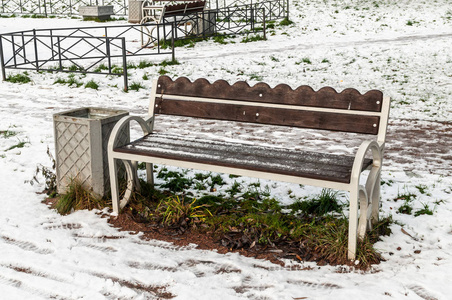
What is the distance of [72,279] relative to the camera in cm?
351

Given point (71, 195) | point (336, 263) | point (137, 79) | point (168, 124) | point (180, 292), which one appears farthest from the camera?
point (137, 79)

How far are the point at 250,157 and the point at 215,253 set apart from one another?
725 mm

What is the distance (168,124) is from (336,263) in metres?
4.62

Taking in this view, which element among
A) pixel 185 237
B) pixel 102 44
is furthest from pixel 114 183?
pixel 102 44

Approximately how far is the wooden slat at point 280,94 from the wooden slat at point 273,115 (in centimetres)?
7

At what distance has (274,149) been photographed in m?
4.35

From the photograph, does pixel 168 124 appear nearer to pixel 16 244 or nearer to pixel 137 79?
pixel 137 79

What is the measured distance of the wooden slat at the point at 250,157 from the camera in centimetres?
374

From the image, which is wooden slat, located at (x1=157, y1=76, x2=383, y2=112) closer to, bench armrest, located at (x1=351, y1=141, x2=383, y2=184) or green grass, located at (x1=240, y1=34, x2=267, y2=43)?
bench armrest, located at (x1=351, y1=141, x2=383, y2=184)

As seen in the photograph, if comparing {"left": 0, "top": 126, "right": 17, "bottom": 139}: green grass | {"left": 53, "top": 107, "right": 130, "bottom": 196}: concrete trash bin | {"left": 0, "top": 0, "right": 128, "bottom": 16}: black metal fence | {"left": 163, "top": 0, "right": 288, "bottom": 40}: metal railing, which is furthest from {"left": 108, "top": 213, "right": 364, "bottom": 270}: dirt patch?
{"left": 0, "top": 0, "right": 128, "bottom": 16}: black metal fence

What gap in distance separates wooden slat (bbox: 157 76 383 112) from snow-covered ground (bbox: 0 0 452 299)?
3.18ft

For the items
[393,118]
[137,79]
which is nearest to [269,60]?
[137,79]

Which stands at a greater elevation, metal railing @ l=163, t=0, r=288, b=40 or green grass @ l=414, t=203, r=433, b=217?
metal railing @ l=163, t=0, r=288, b=40

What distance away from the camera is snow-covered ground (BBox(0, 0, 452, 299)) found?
11.2ft
